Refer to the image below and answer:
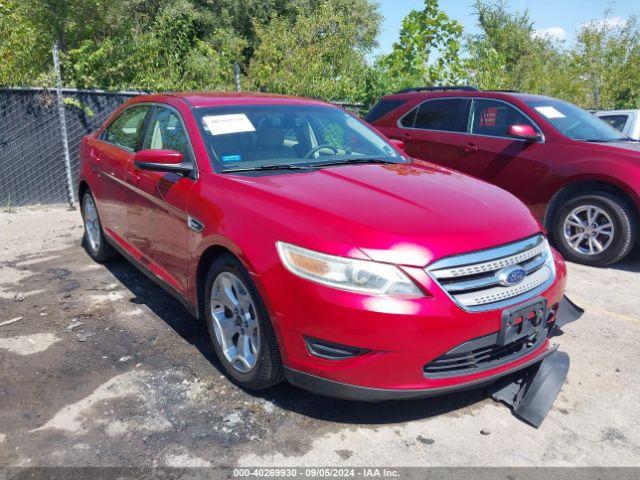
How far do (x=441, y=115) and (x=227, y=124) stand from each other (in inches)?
165

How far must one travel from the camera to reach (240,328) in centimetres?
316

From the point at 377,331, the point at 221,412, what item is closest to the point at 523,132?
the point at 377,331

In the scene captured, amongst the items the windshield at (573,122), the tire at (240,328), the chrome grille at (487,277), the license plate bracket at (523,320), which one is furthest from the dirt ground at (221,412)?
the windshield at (573,122)

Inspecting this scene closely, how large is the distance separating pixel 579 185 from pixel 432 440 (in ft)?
13.8

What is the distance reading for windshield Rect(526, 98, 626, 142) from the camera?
20.4ft

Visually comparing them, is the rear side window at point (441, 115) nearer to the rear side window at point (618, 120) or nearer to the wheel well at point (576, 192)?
the wheel well at point (576, 192)

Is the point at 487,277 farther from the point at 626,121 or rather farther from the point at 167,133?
the point at 626,121

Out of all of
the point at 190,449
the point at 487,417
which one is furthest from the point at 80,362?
the point at 487,417

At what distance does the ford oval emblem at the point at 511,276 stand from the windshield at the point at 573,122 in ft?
12.9

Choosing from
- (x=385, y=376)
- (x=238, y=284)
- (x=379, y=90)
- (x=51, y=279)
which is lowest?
(x=51, y=279)

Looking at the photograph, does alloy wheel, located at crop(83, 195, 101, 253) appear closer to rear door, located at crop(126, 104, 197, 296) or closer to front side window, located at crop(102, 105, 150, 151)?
front side window, located at crop(102, 105, 150, 151)

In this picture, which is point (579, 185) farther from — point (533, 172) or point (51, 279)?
point (51, 279)

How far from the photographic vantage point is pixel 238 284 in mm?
3061

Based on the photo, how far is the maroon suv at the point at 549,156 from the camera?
Result: 5688mm
